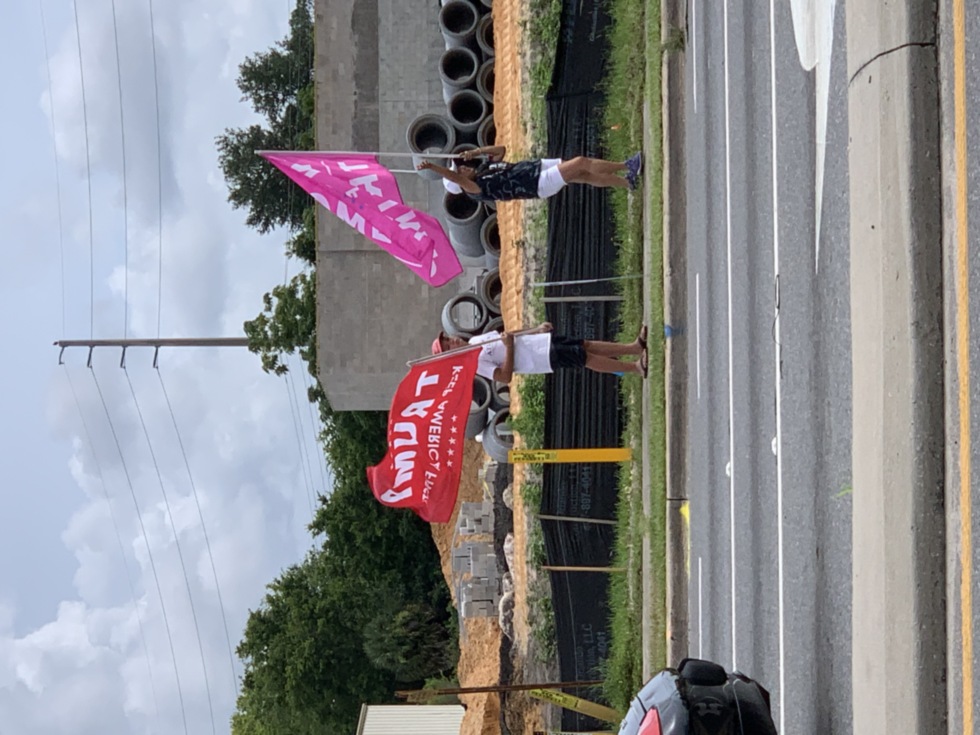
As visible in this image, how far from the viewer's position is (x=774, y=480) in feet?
23.4

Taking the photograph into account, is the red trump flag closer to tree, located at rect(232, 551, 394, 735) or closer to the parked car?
the parked car

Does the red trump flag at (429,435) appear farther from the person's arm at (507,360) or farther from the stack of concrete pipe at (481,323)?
the stack of concrete pipe at (481,323)

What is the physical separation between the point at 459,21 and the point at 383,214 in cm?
874

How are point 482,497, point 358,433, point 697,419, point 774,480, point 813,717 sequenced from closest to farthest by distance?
point 813,717, point 774,480, point 697,419, point 482,497, point 358,433

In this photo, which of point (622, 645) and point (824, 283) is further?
point (622, 645)

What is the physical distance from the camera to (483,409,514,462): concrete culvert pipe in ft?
54.2

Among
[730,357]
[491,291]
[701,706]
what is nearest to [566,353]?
[730,357]

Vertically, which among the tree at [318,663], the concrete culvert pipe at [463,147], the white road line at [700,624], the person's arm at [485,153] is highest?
the concrete culvert pipe at [463,147]

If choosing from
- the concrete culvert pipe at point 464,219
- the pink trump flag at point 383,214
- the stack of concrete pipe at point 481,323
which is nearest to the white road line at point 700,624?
the pink trump flag at point 383,214

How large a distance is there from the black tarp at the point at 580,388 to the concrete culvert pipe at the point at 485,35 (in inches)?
215

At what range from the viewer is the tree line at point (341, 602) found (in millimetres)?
30812

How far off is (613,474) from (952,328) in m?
8.87

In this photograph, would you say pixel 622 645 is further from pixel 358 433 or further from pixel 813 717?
pixel 358 433

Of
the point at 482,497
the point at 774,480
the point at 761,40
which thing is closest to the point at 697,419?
the point at 774,480
